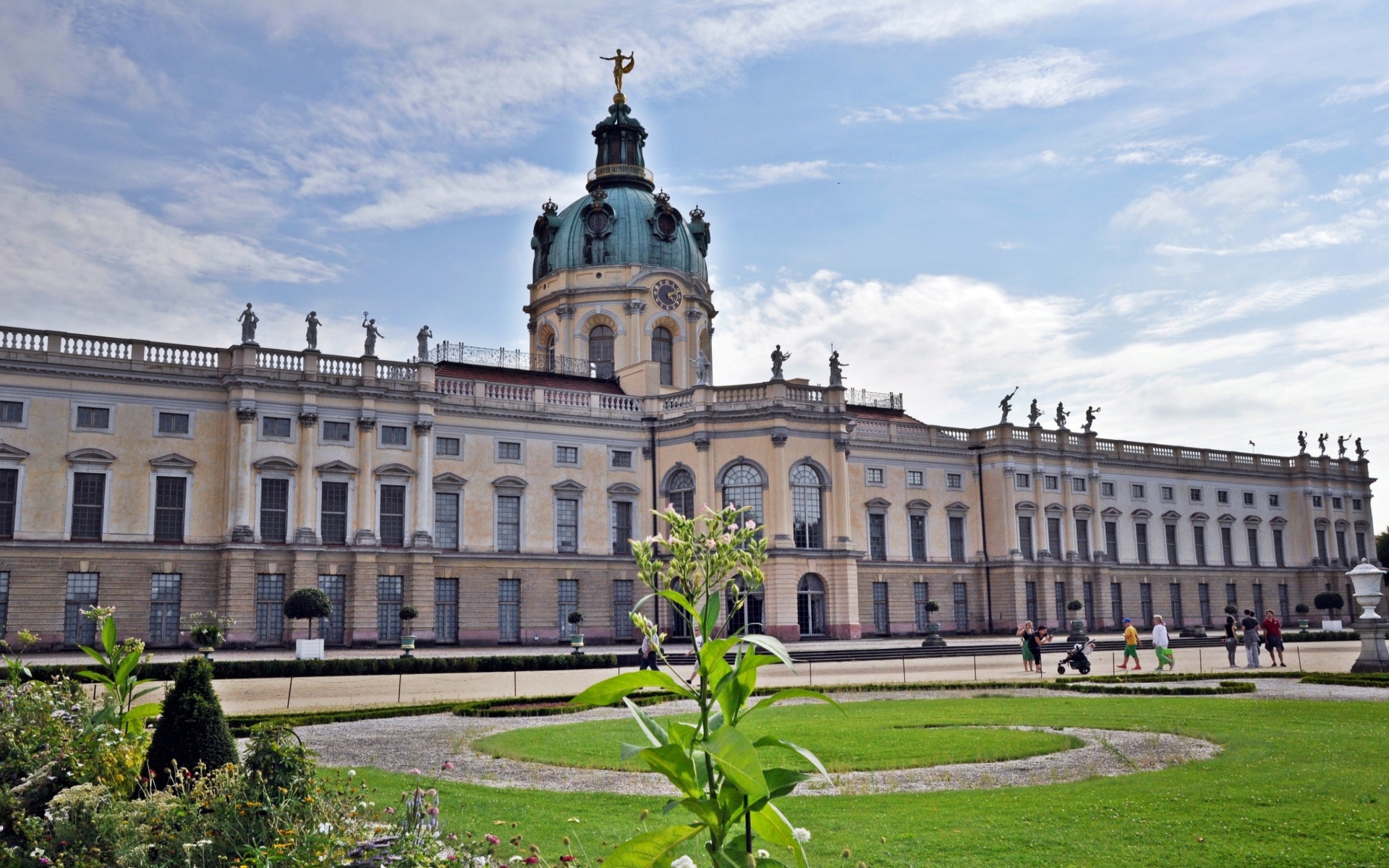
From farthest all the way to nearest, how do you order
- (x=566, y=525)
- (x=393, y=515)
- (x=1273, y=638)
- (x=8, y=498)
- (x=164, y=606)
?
(x=566, y=525), (x=393, y=515), (x=164, y=606), (x=8, y=498), (x=1273, y=638)

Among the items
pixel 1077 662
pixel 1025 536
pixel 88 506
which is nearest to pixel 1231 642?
pixel 1077 662

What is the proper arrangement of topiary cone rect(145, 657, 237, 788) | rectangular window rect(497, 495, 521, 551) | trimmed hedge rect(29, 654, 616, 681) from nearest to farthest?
topiary cone rect(145, 657, 237, 788)
trimmed hedge rect(29, 654, 616, 681)
rectangular window rect(497, 495, 521, 551)

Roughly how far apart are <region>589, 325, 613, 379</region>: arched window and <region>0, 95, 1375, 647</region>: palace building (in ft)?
0.70

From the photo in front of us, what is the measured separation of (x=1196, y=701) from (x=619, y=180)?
175ft

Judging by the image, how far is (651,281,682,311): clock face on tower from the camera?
212 feet

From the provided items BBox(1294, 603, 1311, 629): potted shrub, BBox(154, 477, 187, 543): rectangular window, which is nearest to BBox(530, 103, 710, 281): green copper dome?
BBox(154, 477, 187, 543): rectangular window

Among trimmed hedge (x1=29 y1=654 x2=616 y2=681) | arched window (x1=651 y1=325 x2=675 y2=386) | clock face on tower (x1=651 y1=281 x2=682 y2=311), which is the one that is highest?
clock face on tower (x1=651 y1=281 x2=682 y2=311)

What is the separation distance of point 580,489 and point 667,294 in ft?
53.2

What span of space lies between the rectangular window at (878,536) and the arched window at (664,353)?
14.5 m

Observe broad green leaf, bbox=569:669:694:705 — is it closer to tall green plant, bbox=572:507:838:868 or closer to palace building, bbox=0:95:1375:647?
tall green plant, bbox=572:507:838:868

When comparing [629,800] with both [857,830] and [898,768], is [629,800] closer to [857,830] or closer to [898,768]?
[857,830]

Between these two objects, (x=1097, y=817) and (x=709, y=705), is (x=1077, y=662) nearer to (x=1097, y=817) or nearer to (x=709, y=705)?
(x=1097, y=817)

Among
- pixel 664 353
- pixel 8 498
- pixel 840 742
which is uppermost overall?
pixel 664 353

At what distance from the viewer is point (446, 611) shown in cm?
4975
